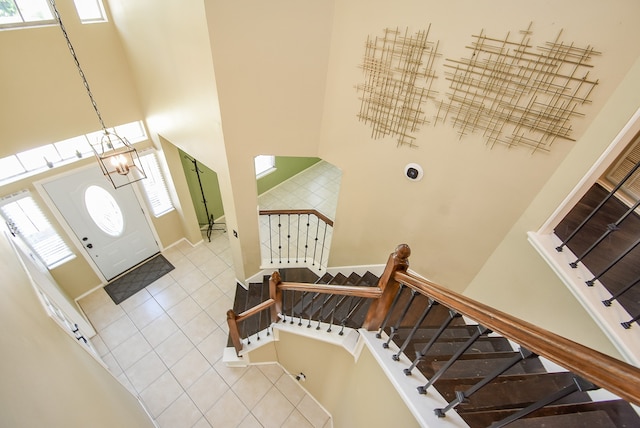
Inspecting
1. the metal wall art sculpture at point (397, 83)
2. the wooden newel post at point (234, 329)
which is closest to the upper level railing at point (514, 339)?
the metal wall art sculpture at point (397, 83)

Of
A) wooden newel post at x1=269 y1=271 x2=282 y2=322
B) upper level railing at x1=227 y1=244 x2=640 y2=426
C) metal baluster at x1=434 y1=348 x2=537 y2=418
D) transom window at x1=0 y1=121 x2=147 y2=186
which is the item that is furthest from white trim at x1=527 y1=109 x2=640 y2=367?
transom window at x1=0 y1=121 x2=147 y2=186

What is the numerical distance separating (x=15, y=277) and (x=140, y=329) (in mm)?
2559

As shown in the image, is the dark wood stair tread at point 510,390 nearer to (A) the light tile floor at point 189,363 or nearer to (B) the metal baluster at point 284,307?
(B) the metal baluster at point 284,307

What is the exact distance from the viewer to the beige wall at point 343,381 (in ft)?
6.19

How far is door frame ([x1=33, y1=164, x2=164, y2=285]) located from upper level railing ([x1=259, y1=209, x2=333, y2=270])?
2.14 metres

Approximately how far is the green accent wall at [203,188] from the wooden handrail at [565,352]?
17.2ft

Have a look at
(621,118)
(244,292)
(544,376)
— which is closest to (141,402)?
(244,292)

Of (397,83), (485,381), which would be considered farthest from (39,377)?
(397,83)

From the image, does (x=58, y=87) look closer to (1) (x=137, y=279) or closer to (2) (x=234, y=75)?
(2) (x=234, y=75)

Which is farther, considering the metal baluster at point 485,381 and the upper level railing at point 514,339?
the metal baluster at point 485,381

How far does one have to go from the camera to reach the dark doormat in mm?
4785

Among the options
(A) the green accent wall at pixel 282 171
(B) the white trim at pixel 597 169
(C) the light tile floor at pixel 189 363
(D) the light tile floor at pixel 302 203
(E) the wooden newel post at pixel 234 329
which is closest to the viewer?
(B) the white trim at pixel 597 169

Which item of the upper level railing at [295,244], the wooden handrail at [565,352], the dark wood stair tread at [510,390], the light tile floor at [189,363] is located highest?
the wooden handrail at [565,352]

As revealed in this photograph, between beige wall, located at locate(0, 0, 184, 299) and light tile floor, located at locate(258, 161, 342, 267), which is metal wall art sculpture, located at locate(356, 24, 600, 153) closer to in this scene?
light tile floor, located at locate(258, 161, 342, 267)
